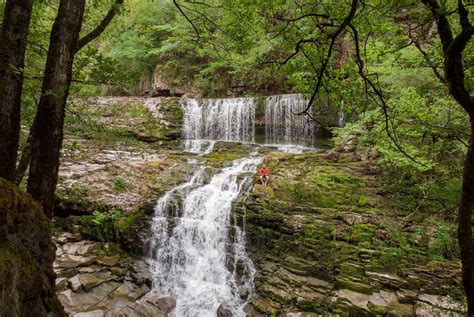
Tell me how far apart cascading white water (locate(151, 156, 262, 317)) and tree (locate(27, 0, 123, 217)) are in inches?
222

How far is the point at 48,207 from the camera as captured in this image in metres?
3.29

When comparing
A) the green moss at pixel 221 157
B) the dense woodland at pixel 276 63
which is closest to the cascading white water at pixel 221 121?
the green moss at pixel 221 157

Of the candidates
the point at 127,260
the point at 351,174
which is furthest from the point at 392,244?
the point at 127,260

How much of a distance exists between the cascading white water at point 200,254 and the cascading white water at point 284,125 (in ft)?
21.8

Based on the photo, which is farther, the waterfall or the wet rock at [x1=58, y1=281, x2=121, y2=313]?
the waterfall

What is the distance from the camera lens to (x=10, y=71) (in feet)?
8.77

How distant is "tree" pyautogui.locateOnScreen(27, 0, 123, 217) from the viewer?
3.10 metres

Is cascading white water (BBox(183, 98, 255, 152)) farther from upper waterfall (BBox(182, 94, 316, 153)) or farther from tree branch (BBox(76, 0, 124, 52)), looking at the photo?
tree branch (BBox(76, 0, 124, 52))

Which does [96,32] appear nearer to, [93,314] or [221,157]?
[93,314]

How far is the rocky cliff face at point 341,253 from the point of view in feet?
23.3

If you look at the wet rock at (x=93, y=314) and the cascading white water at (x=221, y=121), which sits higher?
the cascading white water at (x=221, y=121)

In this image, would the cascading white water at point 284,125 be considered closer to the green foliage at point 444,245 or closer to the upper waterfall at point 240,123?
the upper waterfall at point 240,123

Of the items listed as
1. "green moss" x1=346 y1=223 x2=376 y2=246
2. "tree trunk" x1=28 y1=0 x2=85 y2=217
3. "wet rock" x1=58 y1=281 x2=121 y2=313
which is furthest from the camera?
"green moss" x1=346 y1=223 x2=376 y2=246

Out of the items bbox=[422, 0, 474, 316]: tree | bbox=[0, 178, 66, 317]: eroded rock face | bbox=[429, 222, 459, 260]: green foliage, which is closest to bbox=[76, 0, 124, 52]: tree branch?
bbox=[0, 178, 66, 317]: eroded rock face
